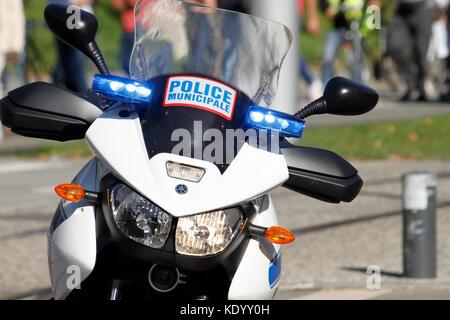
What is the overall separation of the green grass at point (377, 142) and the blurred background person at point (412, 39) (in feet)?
15.3

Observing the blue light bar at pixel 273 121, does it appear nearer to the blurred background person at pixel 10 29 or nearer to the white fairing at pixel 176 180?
the white fairing at pixel 176 180

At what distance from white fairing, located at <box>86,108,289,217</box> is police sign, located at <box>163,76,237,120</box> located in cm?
13

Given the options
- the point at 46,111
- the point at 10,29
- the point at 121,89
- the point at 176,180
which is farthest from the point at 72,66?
the point at 176,180

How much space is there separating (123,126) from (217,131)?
273 mm

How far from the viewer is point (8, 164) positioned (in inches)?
473

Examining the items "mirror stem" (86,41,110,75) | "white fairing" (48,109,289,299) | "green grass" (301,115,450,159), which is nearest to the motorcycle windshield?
"mirror stem" (86,41,110,75)

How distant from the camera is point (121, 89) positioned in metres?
3.79

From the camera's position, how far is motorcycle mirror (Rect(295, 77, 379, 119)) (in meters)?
3.79

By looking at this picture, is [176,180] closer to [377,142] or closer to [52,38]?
[377,142]

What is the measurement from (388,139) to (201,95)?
9565mm

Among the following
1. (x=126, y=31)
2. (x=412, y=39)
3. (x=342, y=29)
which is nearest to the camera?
(x=126, y=31)

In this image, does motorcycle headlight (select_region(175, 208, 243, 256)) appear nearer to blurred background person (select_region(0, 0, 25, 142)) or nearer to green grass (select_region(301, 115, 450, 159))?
green grass (select_region(301, 115, 450, 159))
